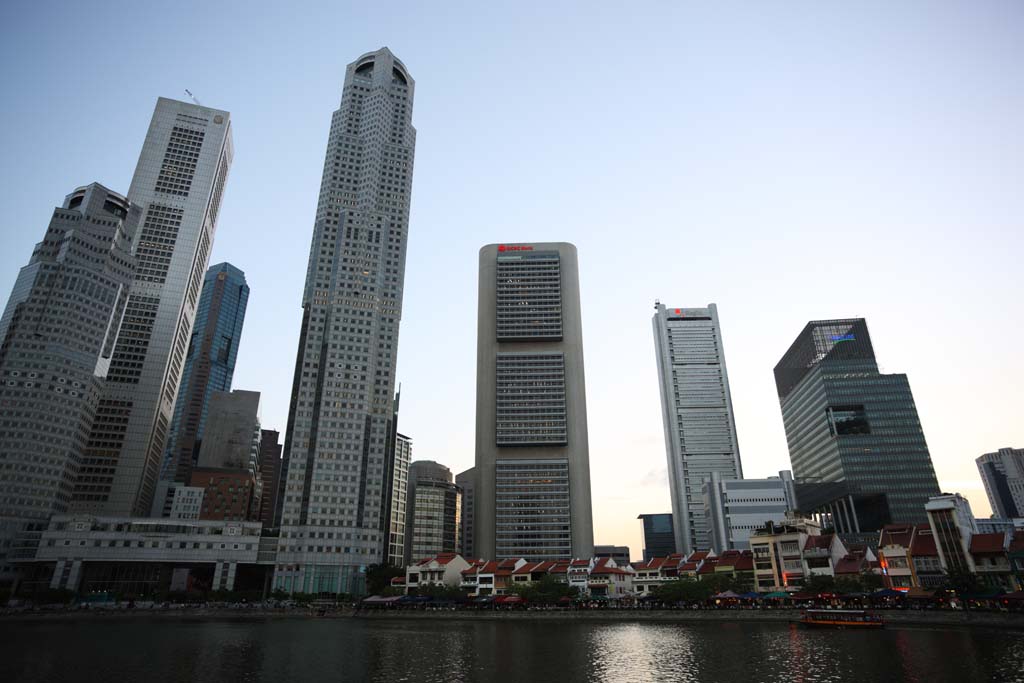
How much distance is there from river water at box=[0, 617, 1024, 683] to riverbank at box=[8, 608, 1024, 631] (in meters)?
7.62

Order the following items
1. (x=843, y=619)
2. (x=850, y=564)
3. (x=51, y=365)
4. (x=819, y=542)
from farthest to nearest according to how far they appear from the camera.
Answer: (x=51, y=365), (x=819, y=542), (x=850, y=564), (x=843, y=619)

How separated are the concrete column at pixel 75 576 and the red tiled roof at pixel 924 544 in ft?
→ 623

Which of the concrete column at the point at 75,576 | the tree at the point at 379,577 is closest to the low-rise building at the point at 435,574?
the tree at the point at 379,577

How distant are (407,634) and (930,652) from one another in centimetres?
6401

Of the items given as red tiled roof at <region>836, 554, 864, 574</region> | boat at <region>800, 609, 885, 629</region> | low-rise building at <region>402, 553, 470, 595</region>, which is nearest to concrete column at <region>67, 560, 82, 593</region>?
low-rise building at <region>402, 553, 470, 595</region>

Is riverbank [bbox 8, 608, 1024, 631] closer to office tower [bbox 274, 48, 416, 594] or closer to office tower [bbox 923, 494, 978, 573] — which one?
office tower [bbox 923, 494, 978, 573]

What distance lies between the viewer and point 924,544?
106 meters

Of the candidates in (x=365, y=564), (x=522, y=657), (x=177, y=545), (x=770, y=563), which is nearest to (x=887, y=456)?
(x=770, y=563)

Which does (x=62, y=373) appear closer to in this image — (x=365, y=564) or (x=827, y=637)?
(x=365, y=564)

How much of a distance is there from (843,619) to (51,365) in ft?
687

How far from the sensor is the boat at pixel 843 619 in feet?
261

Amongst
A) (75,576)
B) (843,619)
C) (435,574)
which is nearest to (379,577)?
(435,574)

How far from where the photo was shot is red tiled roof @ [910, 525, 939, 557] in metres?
104

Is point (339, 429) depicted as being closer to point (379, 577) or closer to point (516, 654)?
point (379, 577)
